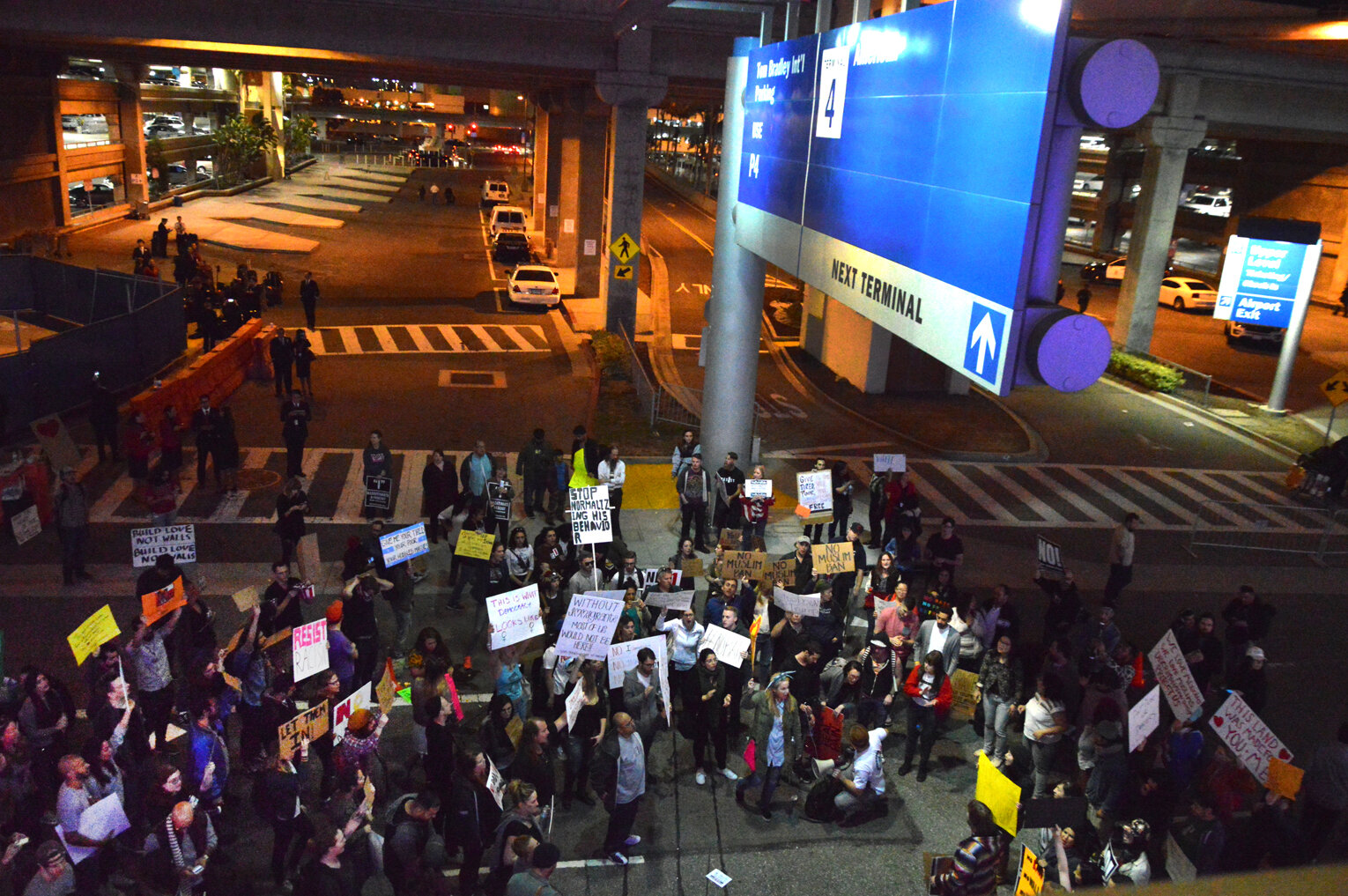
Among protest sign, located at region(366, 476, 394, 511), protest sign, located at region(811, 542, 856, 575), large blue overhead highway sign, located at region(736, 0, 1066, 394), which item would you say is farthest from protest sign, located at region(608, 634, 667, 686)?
protest sign, located at region(366, 476, 394, 511)

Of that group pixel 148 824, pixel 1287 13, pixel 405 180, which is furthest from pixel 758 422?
pixel 405 180

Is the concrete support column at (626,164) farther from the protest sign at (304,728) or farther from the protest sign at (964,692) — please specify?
the protest sign at (304,728)

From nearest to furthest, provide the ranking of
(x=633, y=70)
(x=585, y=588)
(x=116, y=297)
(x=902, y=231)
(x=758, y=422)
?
(x=902, y=231) < (x=585, y=588) < (x=758, y=422) < (x=116, y=297) < (x=633, y=70)

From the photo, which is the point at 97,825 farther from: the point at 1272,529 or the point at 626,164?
the point at 626,164

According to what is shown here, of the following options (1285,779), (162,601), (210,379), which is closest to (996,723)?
(1285,779)

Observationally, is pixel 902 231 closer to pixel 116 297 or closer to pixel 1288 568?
pixel 1288 568

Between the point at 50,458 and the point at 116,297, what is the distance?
548 inches

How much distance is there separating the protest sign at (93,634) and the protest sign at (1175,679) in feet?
34.9

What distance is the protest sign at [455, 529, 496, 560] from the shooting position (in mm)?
13852

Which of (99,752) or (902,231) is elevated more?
(902,231)

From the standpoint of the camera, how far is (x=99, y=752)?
30.6 feet

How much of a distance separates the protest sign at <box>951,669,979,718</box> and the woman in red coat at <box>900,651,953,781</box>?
196 mm

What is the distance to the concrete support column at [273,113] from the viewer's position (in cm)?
8225

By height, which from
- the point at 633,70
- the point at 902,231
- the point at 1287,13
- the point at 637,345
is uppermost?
the point at 1287,13
